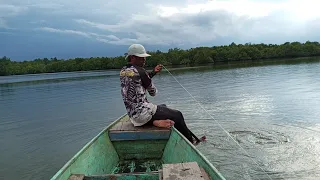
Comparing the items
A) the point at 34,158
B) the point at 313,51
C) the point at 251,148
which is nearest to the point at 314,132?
the point at 251,148

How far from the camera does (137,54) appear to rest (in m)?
5.97

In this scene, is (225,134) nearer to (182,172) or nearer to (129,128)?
(129,128)

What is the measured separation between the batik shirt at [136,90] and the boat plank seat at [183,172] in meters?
2.37

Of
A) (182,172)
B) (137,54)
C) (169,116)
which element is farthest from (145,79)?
(182,172)

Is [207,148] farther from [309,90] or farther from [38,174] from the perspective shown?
[309,90]

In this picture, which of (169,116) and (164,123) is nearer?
(164,123)

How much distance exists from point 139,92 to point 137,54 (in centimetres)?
76

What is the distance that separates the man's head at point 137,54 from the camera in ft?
19.6

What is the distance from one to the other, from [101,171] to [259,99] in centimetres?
1244

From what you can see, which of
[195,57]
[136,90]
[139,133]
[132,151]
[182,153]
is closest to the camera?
[182,153]

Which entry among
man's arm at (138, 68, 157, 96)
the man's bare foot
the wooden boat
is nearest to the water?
the wooden boat

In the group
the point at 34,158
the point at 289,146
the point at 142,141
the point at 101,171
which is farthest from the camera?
the point at 34,158

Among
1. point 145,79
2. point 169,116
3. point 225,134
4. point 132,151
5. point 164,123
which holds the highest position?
point 145,79

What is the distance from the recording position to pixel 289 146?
26.6 feet
